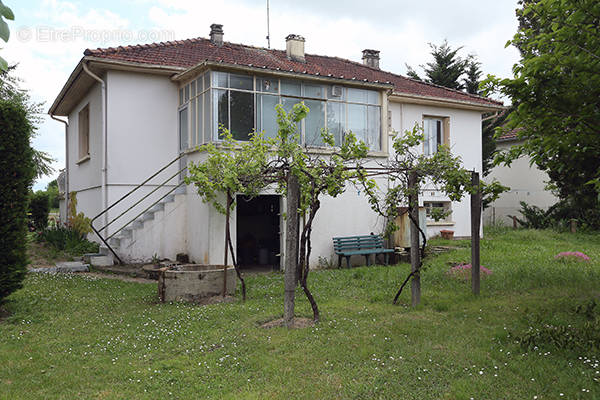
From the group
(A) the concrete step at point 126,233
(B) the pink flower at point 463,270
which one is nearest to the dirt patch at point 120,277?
(A) the concrete step at point 126,233

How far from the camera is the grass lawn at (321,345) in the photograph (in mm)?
4508

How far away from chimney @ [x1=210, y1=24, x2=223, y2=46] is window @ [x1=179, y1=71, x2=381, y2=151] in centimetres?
336

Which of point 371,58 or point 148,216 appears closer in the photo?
point 148,216

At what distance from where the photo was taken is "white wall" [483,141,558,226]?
22.0m

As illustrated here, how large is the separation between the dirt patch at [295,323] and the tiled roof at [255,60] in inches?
275

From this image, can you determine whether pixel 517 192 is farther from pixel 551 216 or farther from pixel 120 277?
pixel 120 277

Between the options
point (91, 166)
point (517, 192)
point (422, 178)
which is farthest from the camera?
point (517, 192)

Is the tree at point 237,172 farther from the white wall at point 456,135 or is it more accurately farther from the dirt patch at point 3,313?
the white wall at point 456,135

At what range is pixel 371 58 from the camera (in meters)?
19.9

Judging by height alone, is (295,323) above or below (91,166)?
below

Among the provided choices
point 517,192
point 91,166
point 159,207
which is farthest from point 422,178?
point 517,192

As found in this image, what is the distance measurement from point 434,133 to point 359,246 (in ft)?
23.5

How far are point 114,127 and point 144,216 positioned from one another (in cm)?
261

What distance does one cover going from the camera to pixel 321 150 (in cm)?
1253
